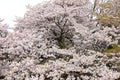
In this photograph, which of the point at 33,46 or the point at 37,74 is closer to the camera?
the point at 37,74

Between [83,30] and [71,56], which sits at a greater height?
[83,30]

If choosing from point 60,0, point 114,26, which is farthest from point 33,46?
point 114,26

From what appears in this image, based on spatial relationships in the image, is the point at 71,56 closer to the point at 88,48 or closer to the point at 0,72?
the point at 88,48

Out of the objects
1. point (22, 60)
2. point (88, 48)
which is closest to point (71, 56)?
point (88, 48)

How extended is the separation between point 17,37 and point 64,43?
3.49 m

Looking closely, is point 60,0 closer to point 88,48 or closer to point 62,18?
point 62,18

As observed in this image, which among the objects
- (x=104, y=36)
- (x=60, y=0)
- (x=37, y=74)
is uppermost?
(x=60, y=0)

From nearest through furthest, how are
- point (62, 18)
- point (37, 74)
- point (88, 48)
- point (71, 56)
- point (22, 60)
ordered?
point (37, 74), point (22, 60), point (71, 56), point (88, 48), point (62, 18)

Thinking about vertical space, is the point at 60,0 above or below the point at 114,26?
above

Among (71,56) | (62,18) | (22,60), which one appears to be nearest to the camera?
(22,60)

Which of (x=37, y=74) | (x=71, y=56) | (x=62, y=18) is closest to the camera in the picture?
(x=37, y=74)

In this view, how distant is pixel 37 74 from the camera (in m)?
10.7

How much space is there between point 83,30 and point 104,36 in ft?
4.60

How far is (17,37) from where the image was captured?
13141 millimetres
